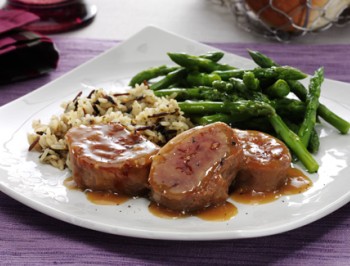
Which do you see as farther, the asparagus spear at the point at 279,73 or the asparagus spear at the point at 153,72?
the asparagus spear at the point at 153,72

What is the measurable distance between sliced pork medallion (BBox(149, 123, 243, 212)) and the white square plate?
12cm

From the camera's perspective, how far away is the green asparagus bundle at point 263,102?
423 centimetres

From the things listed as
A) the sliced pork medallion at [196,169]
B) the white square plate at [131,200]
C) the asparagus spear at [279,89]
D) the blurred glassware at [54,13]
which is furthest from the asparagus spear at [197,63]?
the blurred glassware at [54,13]

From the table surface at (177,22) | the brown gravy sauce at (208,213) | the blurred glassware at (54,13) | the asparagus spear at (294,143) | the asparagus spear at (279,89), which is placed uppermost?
the asparagus spear at (279,89)

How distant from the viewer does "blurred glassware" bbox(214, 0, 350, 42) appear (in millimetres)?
5871

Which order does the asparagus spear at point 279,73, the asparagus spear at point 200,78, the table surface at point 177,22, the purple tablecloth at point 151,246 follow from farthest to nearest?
the table surface at point 177,22 → the asparagus spear at point 200,78 → the asparagus spear at point 279,73 → the purple tablecloth at point 151,246

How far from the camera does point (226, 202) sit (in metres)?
3.67

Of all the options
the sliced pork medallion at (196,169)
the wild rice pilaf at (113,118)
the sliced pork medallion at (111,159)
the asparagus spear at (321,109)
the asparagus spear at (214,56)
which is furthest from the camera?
the asparagus spear at (214,56)

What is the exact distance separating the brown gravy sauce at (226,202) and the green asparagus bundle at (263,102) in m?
0.18

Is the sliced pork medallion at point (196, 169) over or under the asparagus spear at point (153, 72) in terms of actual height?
over

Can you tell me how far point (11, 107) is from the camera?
15.4ft

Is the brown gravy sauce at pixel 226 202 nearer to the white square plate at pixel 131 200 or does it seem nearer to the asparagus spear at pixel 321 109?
the white square plate at pixel 131 200

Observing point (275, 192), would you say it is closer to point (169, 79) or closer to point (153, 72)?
point (169, 79)

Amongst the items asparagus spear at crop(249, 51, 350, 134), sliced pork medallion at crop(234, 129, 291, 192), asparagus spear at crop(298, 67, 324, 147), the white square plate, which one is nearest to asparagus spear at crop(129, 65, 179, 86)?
the white square plate
